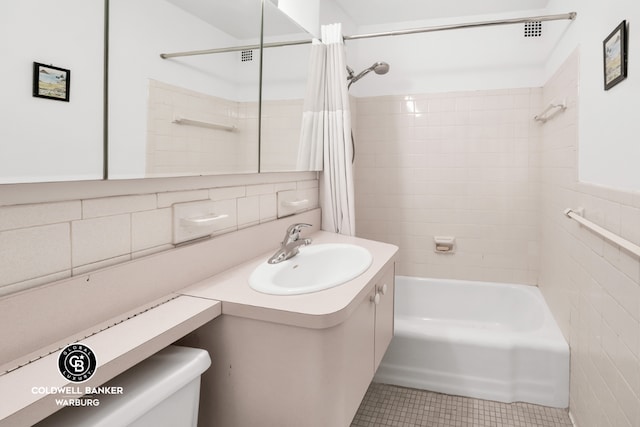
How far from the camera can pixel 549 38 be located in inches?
97.7

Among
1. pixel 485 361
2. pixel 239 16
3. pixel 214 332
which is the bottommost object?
pixel 485 361

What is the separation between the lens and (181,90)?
120cm

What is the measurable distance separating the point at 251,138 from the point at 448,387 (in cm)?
164

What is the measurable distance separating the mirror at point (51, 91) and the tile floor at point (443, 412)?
1.62 metres

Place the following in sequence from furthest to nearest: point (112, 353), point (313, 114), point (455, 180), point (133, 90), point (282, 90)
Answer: point (455, 180) → point (313, 114) → point (282, 90) → point (133, 90) → point (112, 353)

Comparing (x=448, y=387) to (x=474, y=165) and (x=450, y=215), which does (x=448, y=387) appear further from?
(x=474, y=165)

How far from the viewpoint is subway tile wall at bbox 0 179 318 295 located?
0.77 meters

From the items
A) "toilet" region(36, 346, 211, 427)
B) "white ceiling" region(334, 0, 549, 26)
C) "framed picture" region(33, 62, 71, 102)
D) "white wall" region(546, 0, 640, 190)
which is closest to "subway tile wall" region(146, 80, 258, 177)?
"framed picture" region(33, 62, 71, 102)

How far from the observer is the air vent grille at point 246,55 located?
61.7 inches

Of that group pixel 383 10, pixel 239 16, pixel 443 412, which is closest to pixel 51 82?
pixel 239 16

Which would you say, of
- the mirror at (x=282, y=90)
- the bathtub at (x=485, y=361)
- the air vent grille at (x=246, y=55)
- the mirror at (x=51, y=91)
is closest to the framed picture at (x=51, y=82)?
the mirror at (x=51, y=91)

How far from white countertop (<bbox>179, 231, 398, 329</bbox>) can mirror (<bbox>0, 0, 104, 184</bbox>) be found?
451 millimetres

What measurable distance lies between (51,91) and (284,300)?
2.35 feet

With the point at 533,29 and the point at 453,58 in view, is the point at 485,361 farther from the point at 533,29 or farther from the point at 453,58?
the point at 533,29
